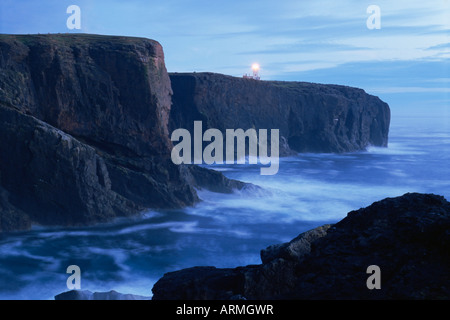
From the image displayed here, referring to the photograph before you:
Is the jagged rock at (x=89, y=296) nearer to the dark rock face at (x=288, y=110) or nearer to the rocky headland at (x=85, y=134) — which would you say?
the rocky headland at (x=85, y=134)

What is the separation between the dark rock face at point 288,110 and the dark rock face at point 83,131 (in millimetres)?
27893

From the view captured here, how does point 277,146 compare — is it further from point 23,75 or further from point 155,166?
point 23,75

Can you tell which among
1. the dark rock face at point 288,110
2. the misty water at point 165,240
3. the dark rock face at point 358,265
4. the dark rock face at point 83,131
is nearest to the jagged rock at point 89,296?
the misty water at point 165,240

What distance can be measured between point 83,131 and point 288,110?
5149 centimetres

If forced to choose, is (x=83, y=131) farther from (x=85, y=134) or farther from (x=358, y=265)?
(x=358, y=265)

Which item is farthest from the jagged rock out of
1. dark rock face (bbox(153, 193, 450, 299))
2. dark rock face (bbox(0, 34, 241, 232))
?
dark rock face (bbox(0, 34, 241, 232))

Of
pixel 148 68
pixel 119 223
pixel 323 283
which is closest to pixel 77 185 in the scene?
pixel 119 223

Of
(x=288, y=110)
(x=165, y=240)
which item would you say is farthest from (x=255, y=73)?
(x=165, y=240)

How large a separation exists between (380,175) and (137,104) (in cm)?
4044

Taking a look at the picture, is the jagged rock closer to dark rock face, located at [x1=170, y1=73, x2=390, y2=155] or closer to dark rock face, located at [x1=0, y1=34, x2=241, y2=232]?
dark rock face, located at [x1=0, y1=34, x2=241, y2=232]

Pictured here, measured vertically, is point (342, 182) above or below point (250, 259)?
above

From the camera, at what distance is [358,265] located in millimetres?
7176
